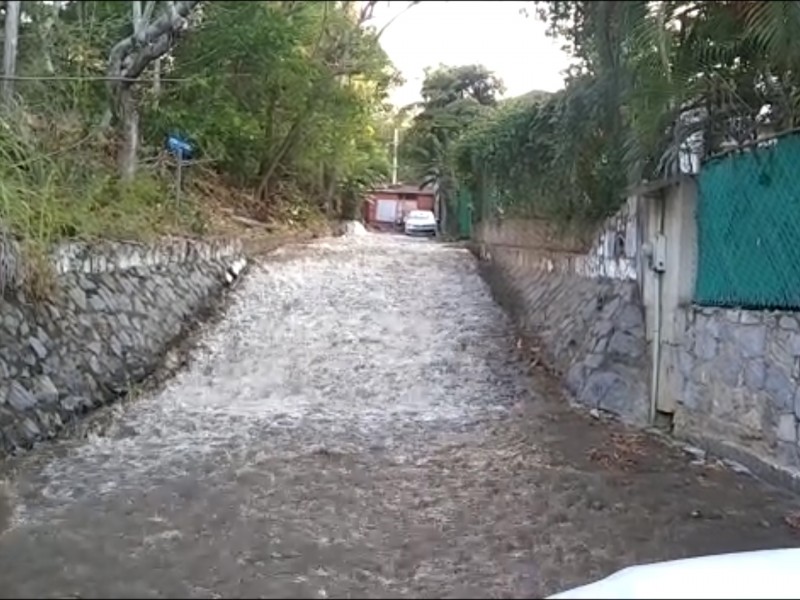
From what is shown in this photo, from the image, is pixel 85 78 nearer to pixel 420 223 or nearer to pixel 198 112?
pixel 198 112

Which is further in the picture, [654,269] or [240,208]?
[240,208]

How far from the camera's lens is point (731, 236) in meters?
6.19

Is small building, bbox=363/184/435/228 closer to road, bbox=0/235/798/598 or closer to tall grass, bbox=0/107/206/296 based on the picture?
road, bbox=0/235/798/598

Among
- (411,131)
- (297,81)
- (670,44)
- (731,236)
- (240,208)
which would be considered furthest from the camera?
(240,208)

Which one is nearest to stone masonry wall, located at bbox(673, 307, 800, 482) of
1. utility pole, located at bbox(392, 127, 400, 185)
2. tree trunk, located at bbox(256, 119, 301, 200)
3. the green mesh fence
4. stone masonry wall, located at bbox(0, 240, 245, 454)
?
the green mesh fence

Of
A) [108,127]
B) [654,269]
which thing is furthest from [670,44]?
[108,127]

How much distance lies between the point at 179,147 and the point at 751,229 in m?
4.17

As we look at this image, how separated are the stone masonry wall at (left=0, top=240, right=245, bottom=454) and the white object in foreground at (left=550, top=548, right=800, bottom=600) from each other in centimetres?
460

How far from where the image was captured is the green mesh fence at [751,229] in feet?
17.9

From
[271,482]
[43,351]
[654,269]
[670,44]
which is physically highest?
[670,44]

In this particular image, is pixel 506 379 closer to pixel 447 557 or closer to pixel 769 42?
pixel 447 557

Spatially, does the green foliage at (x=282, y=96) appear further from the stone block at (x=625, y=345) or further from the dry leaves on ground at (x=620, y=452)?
the dry leaves on ground at (x=620, y=452)

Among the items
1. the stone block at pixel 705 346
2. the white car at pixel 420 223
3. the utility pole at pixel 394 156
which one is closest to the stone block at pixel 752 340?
the stone block at pixel 705 346

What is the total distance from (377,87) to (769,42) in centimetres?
213
